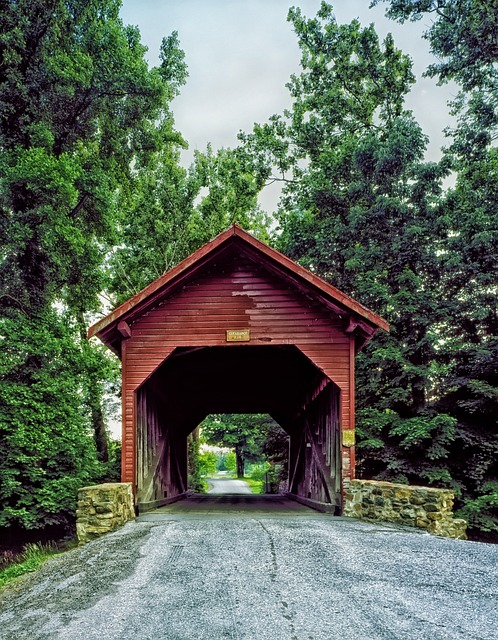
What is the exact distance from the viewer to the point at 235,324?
869 cm

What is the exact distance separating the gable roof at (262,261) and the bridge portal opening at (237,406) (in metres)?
1.16

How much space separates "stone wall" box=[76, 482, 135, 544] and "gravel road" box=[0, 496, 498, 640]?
0.50m

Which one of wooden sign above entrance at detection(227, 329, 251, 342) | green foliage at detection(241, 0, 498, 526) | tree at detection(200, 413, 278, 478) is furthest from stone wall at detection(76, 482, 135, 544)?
tree at detection(200, 413, 278, 478)

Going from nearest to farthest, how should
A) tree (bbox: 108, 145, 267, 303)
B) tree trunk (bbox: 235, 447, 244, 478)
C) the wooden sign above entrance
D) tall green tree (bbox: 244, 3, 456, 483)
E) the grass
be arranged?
the grass → the wooden sign above entrance → tall green tree (bbox: 244, 3, 456, 483) → tree (bbox: 108, 145, 267, 303) → tree trunk (bbox: 235, 447, 244, 478)

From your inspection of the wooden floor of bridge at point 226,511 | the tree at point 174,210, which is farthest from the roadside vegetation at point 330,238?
the wooden floor of bridge at point 226,511

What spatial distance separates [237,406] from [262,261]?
7695mm

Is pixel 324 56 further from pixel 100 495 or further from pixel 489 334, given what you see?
pixel 100 495

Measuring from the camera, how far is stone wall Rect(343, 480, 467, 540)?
263 inches

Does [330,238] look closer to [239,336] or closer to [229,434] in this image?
[239,336]

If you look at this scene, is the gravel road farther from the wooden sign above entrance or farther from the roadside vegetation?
the roadside vegetation

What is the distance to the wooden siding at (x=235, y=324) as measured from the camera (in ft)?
27.8

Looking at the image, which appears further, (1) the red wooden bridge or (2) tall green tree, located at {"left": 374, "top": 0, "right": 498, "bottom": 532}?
(2) tall green tree, located at {"left": 374, "top": 0, "right": 498, "bottom": 532}

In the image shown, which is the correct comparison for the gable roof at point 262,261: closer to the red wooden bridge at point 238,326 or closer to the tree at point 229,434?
the red wooden bridge at point 238,326

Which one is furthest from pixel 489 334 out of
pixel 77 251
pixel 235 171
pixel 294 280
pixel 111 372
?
pixel 235 171
